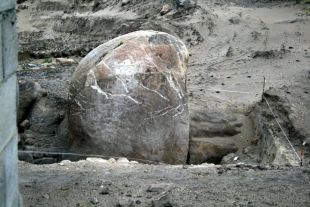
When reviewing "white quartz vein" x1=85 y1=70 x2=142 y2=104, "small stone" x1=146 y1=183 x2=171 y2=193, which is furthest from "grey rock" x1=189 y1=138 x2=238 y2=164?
"small stone" x1=146 y1=183 x2=171 y2=193

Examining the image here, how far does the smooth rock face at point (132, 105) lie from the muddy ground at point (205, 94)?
24.6 inches

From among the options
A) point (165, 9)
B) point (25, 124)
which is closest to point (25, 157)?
point (25, 124)

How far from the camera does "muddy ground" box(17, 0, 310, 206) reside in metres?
4.25

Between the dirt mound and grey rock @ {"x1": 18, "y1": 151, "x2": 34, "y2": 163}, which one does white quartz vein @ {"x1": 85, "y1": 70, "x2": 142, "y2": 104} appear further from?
the dirt mound

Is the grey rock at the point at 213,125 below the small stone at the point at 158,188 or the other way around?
below

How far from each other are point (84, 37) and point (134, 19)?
7.11 feet

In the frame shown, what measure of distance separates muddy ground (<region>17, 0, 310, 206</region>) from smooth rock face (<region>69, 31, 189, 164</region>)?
63cm

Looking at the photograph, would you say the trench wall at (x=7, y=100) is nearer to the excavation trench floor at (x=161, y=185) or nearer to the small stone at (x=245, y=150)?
the excavation trench floor at (x=161, y=185)

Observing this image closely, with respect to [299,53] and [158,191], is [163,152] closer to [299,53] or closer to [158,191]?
[158,191]

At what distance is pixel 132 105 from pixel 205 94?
283 cm

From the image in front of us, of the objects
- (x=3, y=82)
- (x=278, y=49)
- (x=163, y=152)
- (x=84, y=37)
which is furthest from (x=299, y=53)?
(x=3, y=82)

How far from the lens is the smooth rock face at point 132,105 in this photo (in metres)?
6.21

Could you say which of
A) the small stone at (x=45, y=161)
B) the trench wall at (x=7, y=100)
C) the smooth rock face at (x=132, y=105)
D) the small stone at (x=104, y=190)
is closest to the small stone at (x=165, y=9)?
the smooth rock face at (x=132, y=105)

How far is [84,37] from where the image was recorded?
15.9m
